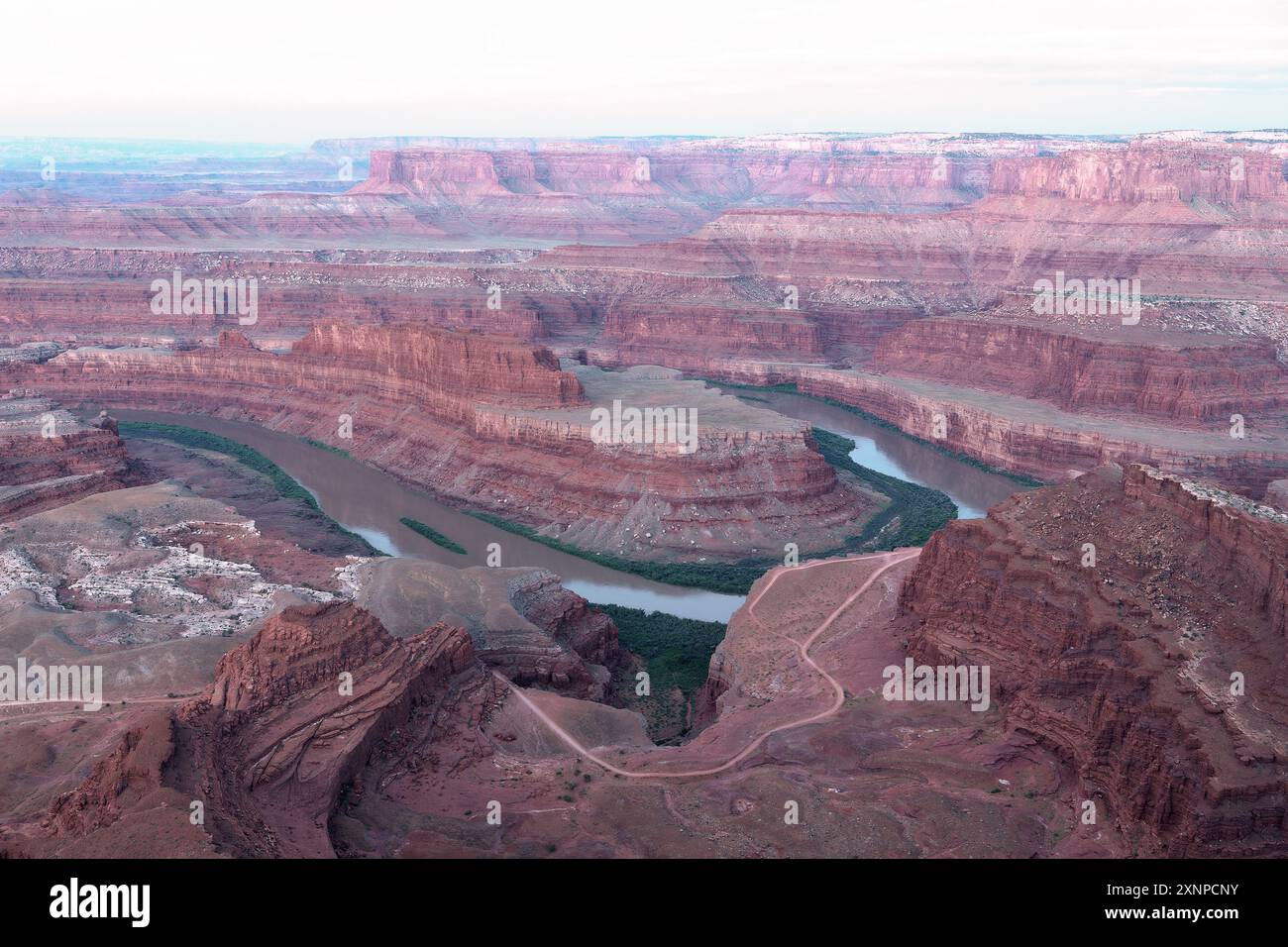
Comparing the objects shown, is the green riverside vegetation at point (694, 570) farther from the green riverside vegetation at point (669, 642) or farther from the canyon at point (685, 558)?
the green riverside vegetation at point (669, 642)

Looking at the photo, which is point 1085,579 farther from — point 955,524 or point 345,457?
point 345,457

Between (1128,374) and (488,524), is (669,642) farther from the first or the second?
(1128,374)

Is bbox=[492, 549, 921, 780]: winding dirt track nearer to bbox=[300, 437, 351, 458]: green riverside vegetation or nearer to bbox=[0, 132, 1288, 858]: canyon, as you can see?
bbox=[0, 132, 1288, 858]: canyon

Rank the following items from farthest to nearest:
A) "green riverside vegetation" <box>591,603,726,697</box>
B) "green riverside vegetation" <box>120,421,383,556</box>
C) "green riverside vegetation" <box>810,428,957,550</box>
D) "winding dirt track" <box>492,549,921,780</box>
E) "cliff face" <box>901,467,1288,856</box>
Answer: "green riverside vegetation" <box>120,421,383,556</box> < "green riverside vegetation" <box>810,428,957,550</box> < "green riverside vegetation" <box>591,603,726,697</box> < "winding dirt track" <box>492,549,921,780</box> < "cliff face" <box>901,467,1288,856</box>

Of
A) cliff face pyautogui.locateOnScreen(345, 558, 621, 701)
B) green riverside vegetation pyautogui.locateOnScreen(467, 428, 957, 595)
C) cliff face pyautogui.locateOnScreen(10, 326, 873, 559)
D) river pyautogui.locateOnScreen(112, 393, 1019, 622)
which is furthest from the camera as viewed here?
cliff face pyautogui.locateOnScreen(10, 326, 873, 559)

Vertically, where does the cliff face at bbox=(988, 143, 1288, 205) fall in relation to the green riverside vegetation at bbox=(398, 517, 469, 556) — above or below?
above

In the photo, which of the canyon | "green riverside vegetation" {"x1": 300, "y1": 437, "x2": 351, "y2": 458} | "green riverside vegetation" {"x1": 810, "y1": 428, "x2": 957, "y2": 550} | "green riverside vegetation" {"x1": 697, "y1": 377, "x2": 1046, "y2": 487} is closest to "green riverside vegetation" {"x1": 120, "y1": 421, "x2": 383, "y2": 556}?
the canyon

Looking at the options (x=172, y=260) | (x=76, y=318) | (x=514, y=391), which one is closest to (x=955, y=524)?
(x=514, y=391)

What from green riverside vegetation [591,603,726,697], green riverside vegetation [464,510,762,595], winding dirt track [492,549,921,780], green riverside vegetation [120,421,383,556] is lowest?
green riverside vegetation [591,603,726,697]
